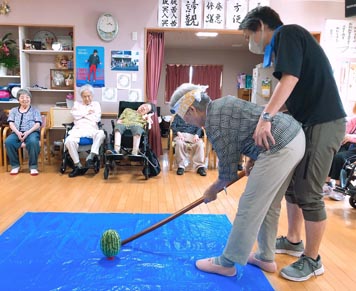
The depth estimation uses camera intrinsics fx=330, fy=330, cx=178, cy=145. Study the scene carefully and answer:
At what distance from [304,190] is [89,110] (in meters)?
3.26

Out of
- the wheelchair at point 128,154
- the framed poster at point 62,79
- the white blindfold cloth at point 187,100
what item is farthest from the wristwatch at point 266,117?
the framed poster at point 62,79

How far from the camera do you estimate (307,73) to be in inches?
61.8

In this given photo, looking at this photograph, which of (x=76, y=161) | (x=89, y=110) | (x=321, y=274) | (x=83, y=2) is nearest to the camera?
(x=321, y=274)

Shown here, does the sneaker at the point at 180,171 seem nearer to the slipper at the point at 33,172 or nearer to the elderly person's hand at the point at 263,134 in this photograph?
the slipper at the point at 33,172

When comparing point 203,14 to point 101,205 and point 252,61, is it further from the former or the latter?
point 252,61

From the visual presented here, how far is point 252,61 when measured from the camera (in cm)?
964

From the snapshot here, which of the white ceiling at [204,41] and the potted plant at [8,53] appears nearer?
the potted plant at [8,53]

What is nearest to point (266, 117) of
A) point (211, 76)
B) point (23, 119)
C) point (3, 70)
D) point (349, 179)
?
point (349, 179)

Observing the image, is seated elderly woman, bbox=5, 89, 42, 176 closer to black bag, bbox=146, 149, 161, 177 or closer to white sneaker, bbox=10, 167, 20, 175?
white sneaker, bbox=10, 167, 20, 175

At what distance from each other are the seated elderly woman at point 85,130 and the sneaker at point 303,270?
2768 mm

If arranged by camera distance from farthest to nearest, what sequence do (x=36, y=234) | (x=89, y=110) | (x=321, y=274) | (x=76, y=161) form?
(x=89, y=110) → (x=76, y=161) → (x=36, y=234) → (x=321, y=274)

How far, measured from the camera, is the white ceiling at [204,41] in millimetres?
7336

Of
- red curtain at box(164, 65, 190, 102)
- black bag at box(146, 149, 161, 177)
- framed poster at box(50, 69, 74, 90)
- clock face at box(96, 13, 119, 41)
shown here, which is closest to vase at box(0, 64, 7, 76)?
framed poster at box(50, 69, 74, 90)

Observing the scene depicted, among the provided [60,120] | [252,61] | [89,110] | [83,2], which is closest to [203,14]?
[83,2]
